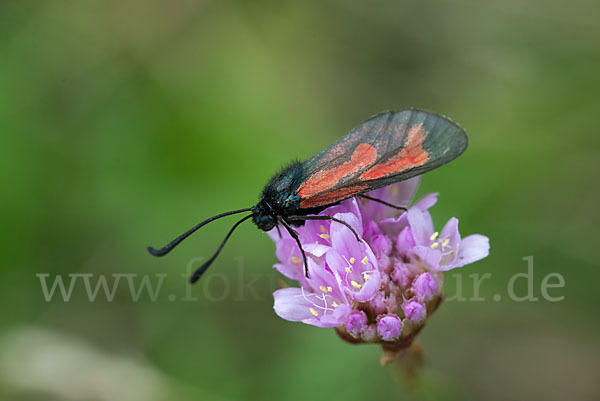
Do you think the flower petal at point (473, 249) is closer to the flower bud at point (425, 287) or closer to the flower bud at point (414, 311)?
the flower bud at point (425, 287)

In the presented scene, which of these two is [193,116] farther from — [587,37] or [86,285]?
[587,37]

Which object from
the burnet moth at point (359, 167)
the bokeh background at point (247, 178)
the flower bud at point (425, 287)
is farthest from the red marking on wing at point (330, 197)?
the bokeh background at point (247, 178)

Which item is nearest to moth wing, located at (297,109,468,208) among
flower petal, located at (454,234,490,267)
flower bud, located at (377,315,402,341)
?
flower petal, located at (454,234,490,267)

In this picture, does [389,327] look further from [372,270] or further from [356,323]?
[372,270]

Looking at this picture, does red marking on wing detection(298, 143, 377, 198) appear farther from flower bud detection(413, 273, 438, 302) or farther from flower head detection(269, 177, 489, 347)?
flower bud detection(413, 273, 438, 302)

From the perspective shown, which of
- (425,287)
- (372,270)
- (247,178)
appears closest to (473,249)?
(425,287)

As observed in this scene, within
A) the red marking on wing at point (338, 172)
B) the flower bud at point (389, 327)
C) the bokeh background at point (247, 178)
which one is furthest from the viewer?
the bokeh background at point (247, 178)
